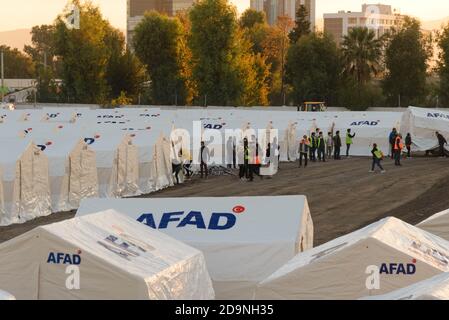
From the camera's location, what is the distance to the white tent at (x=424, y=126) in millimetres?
44344

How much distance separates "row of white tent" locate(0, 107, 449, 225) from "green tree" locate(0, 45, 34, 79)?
110 metres

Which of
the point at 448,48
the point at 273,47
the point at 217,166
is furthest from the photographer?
the point at 273,47

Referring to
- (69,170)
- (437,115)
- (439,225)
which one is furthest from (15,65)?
(439,225)

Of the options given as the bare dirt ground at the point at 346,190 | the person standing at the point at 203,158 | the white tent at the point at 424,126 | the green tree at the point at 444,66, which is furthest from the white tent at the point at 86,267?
the green tree at the point at 444,66

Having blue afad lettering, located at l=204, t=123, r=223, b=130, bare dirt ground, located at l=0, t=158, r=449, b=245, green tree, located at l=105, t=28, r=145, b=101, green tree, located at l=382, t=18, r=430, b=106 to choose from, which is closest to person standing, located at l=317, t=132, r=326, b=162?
bare dirt ground, located at l=0, t=158, r=449, b=245

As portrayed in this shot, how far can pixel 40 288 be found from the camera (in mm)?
9703

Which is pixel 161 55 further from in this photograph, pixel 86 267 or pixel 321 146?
pixel 86 267

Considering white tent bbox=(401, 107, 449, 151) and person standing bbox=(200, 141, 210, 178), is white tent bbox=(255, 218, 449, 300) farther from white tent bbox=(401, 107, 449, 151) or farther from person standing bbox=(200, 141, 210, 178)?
white tent bbox=(401, 107, 449, 151)

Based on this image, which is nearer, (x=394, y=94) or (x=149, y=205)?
(x=149, y=205)

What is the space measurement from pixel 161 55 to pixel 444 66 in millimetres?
26496

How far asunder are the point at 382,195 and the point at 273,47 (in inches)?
3362

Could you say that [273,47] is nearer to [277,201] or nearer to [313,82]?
[313,82]

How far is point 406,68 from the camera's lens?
77.3 meters

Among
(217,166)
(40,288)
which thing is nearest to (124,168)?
(217,166)
